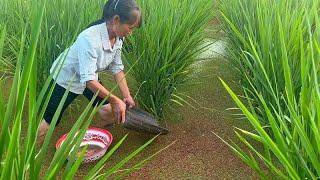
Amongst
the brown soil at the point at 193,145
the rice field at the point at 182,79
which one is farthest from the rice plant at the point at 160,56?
the brown soil at the point at 193,145

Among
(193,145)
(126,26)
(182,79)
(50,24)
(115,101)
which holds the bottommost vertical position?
(193,145)

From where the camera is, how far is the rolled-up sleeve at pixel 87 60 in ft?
5.73

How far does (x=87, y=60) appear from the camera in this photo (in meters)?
1.75

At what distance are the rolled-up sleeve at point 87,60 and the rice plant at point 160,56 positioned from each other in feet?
1.15

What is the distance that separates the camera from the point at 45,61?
2182 mm

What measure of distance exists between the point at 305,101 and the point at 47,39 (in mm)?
1474

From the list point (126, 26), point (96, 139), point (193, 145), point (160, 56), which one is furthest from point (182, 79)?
point (126, 26)

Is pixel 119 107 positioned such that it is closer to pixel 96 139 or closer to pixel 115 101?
pixel 115 101

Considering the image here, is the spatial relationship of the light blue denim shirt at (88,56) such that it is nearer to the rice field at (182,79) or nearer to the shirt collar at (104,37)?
the shirt collar at (104,37)

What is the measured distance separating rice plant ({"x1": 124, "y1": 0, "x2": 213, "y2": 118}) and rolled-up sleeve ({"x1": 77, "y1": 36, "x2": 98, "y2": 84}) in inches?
13.7

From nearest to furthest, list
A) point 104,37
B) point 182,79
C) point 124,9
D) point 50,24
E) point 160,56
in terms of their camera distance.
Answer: point 124,9 → point 104,37 → point 160,56 → point 50,24 → point 182,79

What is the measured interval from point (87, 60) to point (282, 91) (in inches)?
34.5

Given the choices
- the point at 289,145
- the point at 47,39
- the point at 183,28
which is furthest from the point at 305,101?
the point at 47,39

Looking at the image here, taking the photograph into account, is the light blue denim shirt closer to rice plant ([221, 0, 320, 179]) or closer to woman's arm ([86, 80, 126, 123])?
woman's arm ([86, 80, 126, 123])
